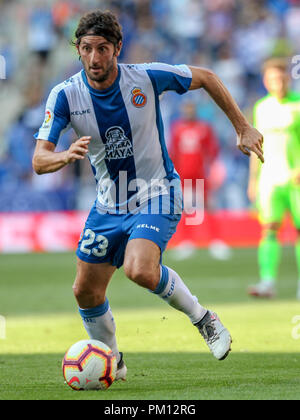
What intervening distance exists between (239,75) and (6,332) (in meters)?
13.0

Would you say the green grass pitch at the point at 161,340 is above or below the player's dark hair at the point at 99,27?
below

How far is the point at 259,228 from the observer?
1684 centimetres

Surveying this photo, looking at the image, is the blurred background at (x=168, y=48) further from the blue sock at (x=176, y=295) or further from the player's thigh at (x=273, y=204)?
the blue sock at (x=176, y=295)

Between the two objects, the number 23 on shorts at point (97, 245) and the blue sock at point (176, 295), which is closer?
the blue sock at point (176, 295)

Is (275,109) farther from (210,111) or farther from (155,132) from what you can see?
(210,111)

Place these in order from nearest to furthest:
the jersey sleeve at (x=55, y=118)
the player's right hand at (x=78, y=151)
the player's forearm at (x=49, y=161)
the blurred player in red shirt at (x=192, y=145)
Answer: the player's right hand at (x=78, y=151)
the player's forearm at (x=49, y=161)
the jersey sleeve at (x=55, y=118)
the blurred player in red shirt at (x=192, y=145)

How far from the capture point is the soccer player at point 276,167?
10.4 meters

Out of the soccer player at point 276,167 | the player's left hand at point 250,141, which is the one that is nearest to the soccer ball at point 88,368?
the player's left hand at point 250,141

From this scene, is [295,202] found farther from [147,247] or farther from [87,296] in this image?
[147,247]

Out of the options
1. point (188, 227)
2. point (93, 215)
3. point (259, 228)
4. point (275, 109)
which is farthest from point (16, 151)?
point (93, 215)

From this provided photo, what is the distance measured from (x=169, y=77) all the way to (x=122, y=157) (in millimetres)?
590

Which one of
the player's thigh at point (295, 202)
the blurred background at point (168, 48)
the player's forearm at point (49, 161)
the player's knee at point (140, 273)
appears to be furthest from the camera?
the blurred background at point (168, 48)
